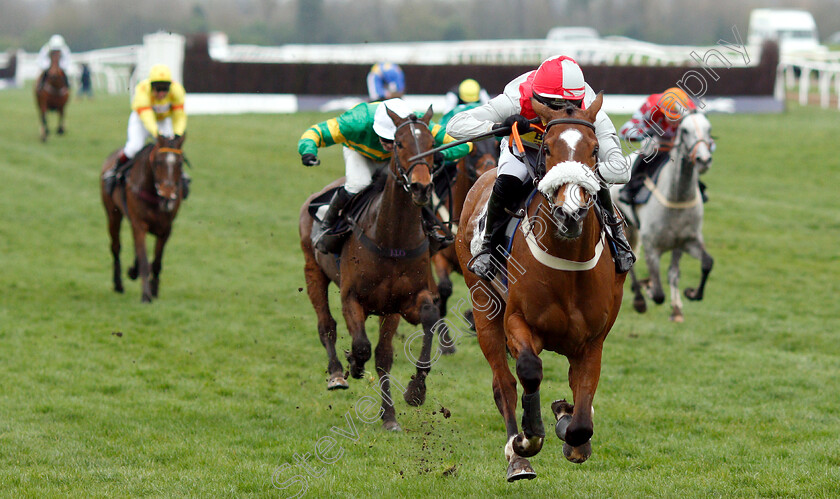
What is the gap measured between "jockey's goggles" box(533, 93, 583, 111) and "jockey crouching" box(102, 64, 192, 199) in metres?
6.48

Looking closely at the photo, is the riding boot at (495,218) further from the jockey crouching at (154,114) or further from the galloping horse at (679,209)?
the jockey crouching at (154,114)

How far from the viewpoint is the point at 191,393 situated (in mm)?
7109

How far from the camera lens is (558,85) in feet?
14.5

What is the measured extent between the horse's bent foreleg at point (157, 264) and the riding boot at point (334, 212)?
4.61 meters

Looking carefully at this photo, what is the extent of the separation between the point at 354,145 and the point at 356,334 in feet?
4.43

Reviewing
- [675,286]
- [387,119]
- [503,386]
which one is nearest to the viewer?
[503,386]

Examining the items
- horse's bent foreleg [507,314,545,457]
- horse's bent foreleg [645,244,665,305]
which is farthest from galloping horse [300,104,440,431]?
horse's bent foreleg [645,244,665,305]

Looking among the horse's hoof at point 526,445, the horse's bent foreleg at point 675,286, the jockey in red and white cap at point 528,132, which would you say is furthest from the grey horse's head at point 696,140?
the horse's hoof at point 526,445

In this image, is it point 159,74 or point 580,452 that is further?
point 159,74

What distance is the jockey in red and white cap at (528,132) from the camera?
14.4 feet

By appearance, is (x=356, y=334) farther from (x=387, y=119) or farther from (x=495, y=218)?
(x=495, y=218)

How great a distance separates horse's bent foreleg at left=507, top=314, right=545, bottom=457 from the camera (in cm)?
426

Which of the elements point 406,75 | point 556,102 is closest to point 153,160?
point 556,102

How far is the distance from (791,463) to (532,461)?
1488mm
